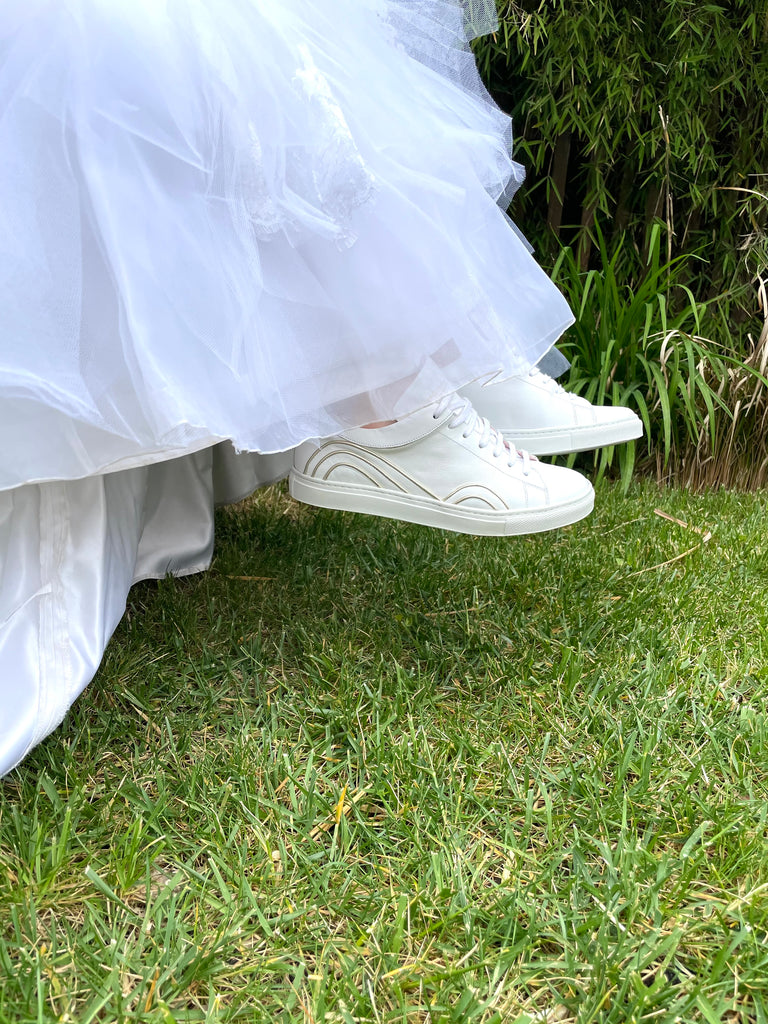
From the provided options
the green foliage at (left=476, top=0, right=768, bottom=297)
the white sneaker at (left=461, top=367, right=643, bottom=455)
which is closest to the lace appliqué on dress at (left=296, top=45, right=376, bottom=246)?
the white sneaker at (left=461, top=367, right=643, bottom=455)

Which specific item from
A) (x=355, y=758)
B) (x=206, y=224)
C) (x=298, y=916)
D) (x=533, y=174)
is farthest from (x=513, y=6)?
(x=298, y=916)

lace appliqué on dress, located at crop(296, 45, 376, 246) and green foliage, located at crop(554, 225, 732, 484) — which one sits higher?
lace appliqué on dress, located at crop(296, 45, 376, 246)

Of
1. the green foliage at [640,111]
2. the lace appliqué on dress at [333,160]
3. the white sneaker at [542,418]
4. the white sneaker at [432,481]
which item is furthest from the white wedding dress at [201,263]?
the green foliage at [640,111]

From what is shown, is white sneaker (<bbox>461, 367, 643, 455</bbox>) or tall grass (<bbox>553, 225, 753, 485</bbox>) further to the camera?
tall grass (<bbox>553, 225, 753, 485</bbox>)

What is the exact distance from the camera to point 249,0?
93cm

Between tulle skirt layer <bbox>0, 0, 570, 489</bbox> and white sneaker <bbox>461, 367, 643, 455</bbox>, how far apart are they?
1.19 ft

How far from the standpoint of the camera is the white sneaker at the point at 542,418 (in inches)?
56.1

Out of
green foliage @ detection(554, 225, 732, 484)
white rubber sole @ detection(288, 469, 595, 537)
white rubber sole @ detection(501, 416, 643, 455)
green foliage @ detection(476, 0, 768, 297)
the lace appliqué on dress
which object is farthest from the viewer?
green foliage @ detection(554, 225, 732, 484)

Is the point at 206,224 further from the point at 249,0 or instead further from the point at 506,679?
the point at 506,679

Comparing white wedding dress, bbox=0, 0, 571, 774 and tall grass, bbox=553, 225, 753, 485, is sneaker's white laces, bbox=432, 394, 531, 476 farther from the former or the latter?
tall grass, bbox=553, 225, 753, 485

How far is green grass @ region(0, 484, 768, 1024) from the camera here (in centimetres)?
73

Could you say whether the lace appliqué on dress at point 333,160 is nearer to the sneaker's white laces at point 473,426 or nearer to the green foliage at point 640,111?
the sneaker's white laces at point 473,426

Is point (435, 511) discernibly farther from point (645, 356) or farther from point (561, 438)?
point (645, 356)

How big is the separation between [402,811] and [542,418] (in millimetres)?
717
